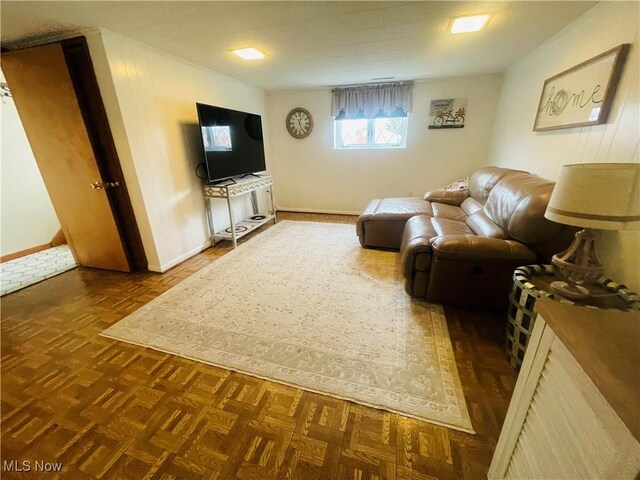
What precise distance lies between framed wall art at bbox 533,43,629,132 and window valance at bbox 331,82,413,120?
185cm

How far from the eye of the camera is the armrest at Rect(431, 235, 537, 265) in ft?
5.77

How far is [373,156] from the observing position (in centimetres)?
443

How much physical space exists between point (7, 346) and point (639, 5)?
4.47 meters

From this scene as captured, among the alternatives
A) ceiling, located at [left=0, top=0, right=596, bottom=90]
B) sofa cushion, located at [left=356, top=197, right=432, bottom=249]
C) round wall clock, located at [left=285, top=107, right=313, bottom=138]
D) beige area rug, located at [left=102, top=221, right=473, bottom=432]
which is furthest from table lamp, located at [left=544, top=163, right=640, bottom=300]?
round wall clock, located at [left=285, top=107, right=313, bottom=138]

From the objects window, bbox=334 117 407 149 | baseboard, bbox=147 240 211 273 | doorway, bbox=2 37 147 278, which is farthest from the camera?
window, bbox=334 117 407 149

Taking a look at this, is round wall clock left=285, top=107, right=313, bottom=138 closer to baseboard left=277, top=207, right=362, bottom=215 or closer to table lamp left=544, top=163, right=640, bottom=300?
baseboard left=277, top=207, right=362, bottom=215

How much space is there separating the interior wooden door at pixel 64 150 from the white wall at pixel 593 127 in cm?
386

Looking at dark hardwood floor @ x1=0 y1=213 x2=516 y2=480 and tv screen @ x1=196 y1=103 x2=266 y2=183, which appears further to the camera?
tv screen @ x1=196 y1=103 x2=266 y2=183

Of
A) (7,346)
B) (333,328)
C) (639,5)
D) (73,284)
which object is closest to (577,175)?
(639,5)

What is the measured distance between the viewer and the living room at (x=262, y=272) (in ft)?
3.82

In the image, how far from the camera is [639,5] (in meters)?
1.49

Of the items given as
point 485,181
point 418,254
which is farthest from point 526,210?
point 485,181

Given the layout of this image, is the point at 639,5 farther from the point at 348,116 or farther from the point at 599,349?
the point at 348,116

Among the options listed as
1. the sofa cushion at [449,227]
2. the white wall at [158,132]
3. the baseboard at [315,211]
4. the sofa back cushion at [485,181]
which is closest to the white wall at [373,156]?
the baseboard at [315,211]
